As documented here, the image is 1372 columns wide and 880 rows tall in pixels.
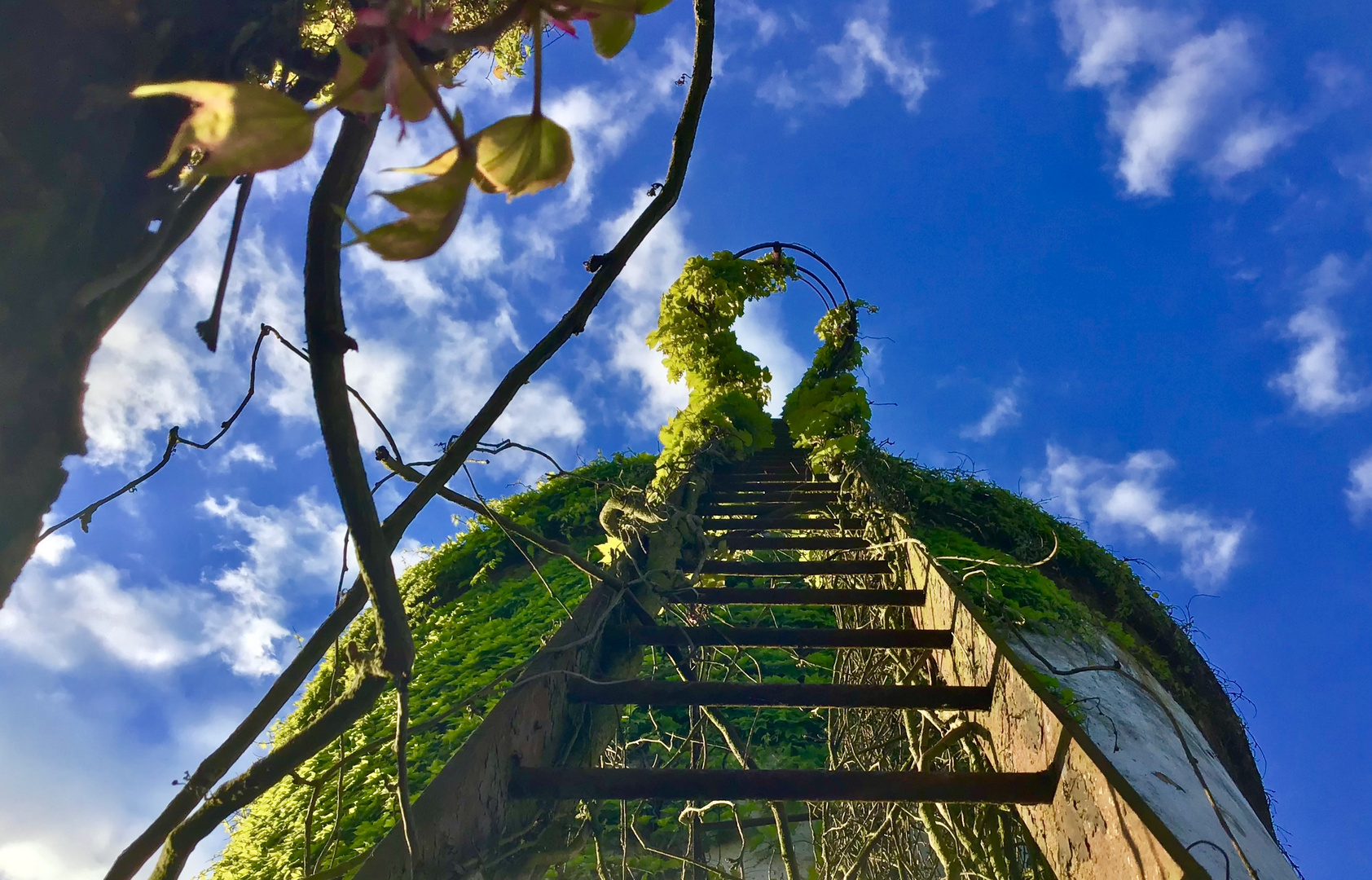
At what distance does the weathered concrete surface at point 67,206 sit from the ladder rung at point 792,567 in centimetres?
218

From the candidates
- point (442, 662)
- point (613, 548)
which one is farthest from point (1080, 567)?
point (442, 662)

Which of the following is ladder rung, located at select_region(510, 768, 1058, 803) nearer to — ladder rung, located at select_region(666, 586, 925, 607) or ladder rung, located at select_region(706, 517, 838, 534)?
ladder rung, located at select_region(666, 586, 925, 607)

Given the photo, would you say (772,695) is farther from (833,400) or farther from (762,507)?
(833,400)

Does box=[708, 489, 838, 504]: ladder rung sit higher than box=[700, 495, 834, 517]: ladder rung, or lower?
higher

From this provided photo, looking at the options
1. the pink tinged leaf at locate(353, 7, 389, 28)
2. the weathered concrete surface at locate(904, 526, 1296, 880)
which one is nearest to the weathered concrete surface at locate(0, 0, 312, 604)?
the pink tinged leaf at locate(353, 7, 389, 28)

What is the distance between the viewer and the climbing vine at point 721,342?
14.0 feet

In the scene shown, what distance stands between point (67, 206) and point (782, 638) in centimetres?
178

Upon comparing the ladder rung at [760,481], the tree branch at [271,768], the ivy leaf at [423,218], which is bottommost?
the tree branch at [271,768]

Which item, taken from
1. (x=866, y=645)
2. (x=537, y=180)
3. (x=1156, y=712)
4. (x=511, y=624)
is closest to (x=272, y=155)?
(x=537, y=180)

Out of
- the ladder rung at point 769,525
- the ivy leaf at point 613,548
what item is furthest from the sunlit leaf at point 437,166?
the ladder rung at point 769,525

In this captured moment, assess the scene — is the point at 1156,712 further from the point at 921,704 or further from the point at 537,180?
the point at 537,180

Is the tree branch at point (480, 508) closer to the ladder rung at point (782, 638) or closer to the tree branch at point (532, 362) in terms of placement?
the tree branch at point (532, 362)

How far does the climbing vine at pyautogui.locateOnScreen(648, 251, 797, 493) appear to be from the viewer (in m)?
4.27

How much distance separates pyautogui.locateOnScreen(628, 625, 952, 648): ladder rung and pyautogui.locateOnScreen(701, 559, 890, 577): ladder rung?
52 centimetres
